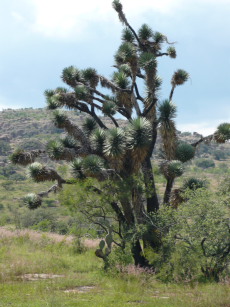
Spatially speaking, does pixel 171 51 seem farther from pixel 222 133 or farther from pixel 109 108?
pixel 222 133

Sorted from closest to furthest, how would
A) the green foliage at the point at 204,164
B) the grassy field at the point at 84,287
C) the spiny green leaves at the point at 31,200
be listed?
the grassy field at the point at 84,287
the spiny green leaves at the point at 31,200
the green foliage at the point at 204,164

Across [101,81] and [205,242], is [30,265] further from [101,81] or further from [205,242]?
[101,81]

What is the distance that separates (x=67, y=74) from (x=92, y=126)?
3042 mm

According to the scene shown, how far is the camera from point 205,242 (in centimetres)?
1346

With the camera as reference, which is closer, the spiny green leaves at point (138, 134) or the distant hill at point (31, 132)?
the spiny green leaves at point (138, 134)

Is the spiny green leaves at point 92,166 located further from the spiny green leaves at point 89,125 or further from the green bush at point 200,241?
the spiny green leaves at point 89,125

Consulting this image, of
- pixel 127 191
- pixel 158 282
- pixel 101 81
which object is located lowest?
pixel 158 282

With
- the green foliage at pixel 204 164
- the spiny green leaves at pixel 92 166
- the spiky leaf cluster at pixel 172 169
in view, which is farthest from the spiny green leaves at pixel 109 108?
the green foliage at pixel 204 164

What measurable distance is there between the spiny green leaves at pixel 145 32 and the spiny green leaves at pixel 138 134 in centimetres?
603

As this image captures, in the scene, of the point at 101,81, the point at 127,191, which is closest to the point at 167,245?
the point at 127,191

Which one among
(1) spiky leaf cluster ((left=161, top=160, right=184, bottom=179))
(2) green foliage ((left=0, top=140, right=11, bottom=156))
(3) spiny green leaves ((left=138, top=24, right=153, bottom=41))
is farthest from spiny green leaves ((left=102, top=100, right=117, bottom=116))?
(2) green foliage ((left=0, top=140, right=11, bottom=156))

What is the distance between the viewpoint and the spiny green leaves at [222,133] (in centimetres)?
1747

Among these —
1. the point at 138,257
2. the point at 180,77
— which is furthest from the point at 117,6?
the point at 138,257

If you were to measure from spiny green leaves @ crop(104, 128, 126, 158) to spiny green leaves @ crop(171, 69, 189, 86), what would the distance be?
4919 mm
